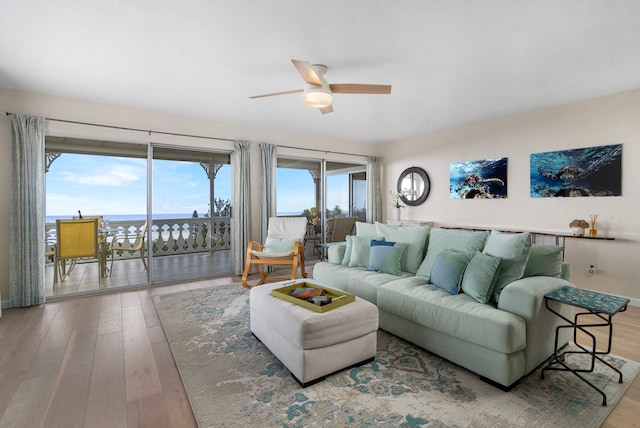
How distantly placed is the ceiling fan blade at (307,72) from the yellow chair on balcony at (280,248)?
91.0 inches

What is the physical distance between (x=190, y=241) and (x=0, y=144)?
3.98m

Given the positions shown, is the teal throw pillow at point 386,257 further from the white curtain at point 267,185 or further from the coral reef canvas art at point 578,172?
the coral reef canvas art at point 578,172

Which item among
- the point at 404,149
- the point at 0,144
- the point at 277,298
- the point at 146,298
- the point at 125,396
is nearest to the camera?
the point at 125,396

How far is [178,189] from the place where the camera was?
22.2 ft

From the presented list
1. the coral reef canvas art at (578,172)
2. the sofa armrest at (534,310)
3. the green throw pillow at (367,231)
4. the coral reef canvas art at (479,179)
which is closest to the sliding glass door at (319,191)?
the coral reef canvas art at (479,179)

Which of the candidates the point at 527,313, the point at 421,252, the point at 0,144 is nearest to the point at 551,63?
the point at 421,252

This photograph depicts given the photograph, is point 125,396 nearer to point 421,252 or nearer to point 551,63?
point 421,252

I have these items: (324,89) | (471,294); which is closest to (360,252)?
(471,294)

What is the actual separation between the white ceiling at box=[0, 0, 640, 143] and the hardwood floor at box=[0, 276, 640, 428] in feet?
8.38

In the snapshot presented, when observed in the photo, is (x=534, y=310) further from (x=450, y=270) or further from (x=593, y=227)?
(x=593, y=227)

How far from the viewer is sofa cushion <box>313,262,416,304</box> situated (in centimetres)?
280

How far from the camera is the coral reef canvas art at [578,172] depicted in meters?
3.64

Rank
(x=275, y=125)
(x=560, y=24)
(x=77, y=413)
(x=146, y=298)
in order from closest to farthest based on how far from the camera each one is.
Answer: (x=77, y=413), (x=560, y=24), (x=146, y=298), (x=275, y=125)

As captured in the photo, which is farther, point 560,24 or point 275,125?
point 275,125
